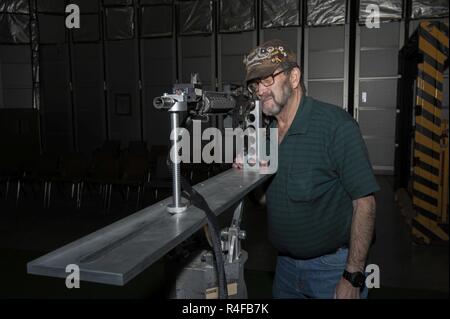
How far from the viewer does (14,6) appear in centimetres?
1086

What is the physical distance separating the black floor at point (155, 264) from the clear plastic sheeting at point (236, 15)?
16.1 feet

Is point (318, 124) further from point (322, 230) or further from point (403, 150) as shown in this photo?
point (403, 150)

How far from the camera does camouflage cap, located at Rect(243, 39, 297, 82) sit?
68.5 inches

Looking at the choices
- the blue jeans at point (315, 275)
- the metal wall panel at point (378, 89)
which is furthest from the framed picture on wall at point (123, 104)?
the blue jeans at point (315, 275)

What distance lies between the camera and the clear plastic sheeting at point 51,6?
11.1 metres

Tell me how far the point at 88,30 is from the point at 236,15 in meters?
4.07

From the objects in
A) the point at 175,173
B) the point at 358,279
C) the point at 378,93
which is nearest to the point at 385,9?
the point at 378,93

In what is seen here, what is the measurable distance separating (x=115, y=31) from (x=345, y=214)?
411 inches

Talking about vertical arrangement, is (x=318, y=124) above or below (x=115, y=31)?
below

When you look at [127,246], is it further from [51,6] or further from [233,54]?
[51,6]

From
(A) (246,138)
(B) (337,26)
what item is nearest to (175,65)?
(B) (337,26)

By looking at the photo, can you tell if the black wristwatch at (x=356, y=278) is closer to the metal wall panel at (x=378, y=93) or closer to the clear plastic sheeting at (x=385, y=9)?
the metal wall panel at (x=378, y=93)

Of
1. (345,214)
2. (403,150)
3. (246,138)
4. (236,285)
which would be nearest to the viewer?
Result: (236,285)

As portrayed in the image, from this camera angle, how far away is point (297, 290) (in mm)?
2102
